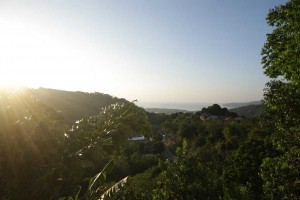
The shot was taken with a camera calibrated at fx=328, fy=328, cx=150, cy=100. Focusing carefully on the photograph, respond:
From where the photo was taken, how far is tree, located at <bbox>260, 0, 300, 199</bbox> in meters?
12.4

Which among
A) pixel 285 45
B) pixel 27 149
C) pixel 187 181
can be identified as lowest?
pixel 187 181

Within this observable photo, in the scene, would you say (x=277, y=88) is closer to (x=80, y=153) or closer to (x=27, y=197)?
(x=80, y=153)

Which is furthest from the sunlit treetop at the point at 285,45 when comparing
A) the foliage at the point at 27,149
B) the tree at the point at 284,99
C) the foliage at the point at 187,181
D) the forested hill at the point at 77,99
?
the forested hill at the point at 77,99

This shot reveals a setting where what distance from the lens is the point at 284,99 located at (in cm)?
1341

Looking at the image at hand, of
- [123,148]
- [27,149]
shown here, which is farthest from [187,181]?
[27,149]

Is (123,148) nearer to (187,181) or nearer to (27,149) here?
(27,149)

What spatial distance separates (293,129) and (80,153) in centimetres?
984

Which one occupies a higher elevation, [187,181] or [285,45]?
[285,45]

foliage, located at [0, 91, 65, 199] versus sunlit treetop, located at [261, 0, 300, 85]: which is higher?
sunlit treetop, located at [261, 0, 300, 85]

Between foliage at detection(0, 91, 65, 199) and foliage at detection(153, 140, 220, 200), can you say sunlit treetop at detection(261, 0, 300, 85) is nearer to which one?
foliage at detection(153, 140, 220, 200)

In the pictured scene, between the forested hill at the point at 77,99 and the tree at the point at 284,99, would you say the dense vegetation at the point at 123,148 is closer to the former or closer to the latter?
the tree at the point at 284,99

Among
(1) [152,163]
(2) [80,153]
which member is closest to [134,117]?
(2) [80,153]

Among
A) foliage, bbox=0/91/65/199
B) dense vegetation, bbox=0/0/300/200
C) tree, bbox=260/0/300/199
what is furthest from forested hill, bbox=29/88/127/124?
foliage, bbox=0/91/65/199

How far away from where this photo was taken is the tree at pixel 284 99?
12383mm
